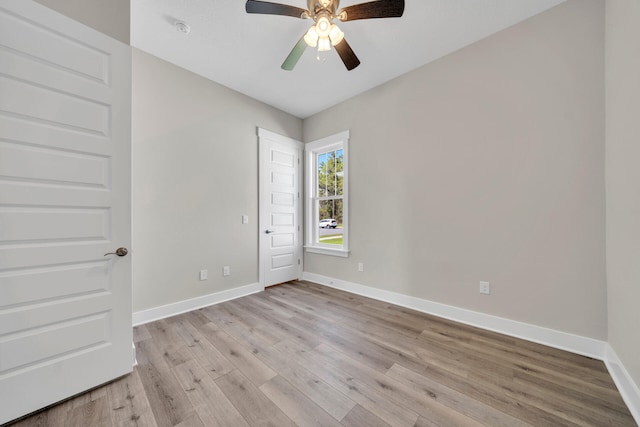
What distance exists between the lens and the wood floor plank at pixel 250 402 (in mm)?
1296

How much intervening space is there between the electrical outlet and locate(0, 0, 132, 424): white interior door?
3.05 metres

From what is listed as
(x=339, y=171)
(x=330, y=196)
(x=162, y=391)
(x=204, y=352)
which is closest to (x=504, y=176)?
(x=339, y=171)

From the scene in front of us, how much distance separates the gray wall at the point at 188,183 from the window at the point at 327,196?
1010mm

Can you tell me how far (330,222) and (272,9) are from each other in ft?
9.44

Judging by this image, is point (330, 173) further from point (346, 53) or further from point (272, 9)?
point (272, 9)

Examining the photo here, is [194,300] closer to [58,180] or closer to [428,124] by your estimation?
[58,180]

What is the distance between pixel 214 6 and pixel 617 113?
314cm

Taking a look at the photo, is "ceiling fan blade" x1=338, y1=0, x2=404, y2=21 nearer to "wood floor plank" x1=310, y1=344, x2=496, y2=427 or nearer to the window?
the window

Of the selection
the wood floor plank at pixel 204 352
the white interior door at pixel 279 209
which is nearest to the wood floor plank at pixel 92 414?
the wood floor plank at pixel 204 352

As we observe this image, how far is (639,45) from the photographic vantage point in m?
1.37

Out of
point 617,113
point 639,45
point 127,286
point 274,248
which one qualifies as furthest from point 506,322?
point 127,286

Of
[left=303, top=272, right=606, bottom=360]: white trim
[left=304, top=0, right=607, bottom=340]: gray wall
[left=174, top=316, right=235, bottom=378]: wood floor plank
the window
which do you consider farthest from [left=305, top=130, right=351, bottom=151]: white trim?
[left=174, top=316, right=235, bottom=378]: wood floor plank

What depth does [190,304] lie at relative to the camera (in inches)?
111

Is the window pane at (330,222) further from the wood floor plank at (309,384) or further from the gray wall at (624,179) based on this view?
the gray wall at (624,179)
